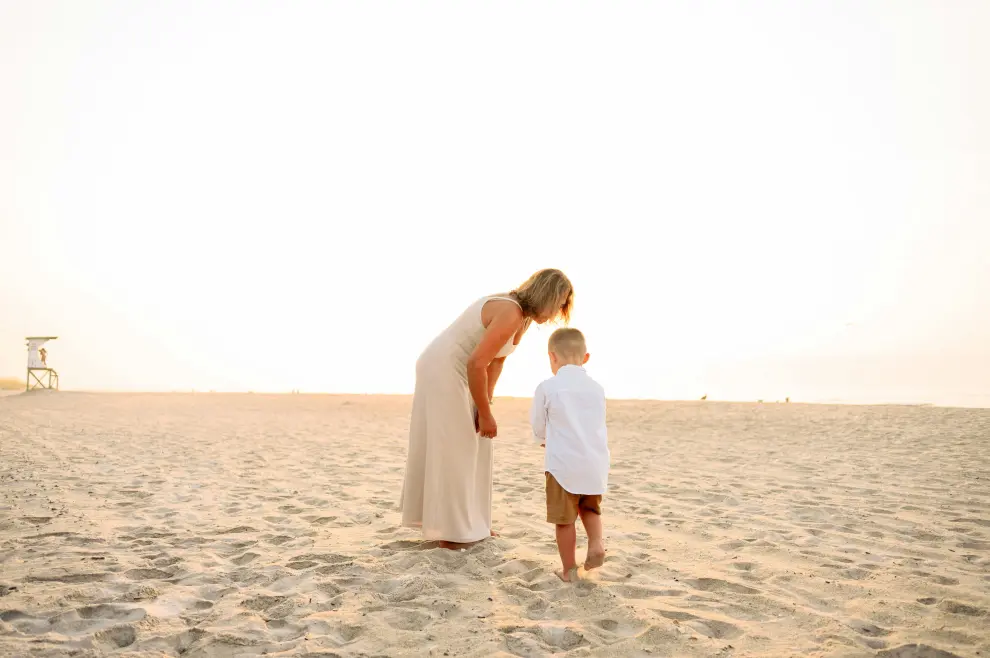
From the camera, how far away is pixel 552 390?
3.56m

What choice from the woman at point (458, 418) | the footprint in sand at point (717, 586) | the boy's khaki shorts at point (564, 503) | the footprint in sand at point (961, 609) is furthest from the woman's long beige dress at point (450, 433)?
the footprint in sand at point (961, 609)

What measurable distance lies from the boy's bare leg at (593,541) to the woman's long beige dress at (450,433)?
0.85 metres

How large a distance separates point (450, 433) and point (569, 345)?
3.26 feet

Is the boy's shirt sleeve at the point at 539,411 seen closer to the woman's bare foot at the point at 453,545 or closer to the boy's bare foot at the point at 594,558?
the boy's bare foot at the point at 594,558

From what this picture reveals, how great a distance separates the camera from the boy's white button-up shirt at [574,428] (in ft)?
11.4

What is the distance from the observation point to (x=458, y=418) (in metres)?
4.08

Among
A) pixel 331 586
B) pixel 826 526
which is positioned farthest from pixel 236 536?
pixel 826 526

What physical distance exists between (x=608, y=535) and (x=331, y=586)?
85.5 inches

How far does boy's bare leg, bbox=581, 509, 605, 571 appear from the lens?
11.5 ft

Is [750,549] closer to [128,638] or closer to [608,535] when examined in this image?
[608,535]

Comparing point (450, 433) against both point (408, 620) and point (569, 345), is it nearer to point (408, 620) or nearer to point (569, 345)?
point (569, 345)

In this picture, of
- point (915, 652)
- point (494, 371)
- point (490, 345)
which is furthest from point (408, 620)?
point (915, 652)

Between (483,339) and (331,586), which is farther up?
(483,339)

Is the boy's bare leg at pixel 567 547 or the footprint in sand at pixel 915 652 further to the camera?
the boy's bare leg at pixel 567 547
